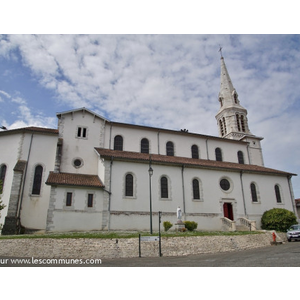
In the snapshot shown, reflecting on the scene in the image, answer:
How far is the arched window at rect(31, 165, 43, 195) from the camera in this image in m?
22.3

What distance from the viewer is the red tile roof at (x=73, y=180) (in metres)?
20.6

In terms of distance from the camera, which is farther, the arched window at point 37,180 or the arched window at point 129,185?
the arched window at point 129,185

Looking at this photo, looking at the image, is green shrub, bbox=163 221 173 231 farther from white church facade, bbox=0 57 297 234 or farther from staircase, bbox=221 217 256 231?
staircase, bbox=221 217 256 231

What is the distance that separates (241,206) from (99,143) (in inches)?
661

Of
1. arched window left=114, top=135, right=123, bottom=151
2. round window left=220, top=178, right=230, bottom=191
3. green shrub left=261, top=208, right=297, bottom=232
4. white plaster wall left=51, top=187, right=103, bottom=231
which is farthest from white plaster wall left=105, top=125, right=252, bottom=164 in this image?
green shrub left=261, top=208, right=297, bottom=232

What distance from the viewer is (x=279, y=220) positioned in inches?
969

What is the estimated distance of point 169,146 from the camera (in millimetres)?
29984

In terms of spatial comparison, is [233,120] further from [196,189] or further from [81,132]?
[81,132]

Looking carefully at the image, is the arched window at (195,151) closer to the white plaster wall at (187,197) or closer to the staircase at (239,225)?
the white plaster wall at (187,197)

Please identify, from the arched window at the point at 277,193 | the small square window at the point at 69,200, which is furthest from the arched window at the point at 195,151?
the small square window at the point at 69,200

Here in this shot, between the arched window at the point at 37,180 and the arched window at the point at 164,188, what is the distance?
37.5 feet

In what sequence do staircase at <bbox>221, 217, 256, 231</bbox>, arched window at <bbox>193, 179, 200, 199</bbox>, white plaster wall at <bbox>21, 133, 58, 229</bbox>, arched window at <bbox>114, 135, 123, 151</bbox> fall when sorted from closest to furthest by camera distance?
white plaster wall at <bbox>21, 133, 58, 229</bbox> < staircase at <bbox>221, 217, 256, 231</bbox> < arched window at <bbox>193, 179, 200, 199</bbox> < arched window at <bbox>114, 135, 123, 151</bbox>

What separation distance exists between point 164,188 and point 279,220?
12.1 metres

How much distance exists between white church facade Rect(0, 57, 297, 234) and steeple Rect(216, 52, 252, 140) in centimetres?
696
